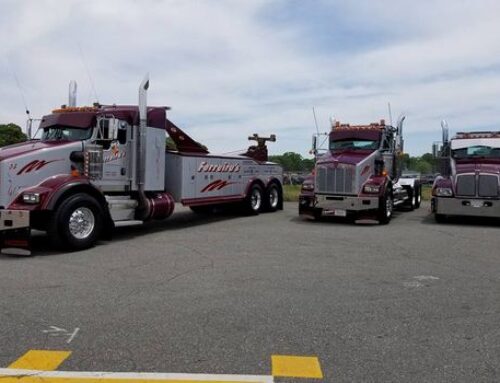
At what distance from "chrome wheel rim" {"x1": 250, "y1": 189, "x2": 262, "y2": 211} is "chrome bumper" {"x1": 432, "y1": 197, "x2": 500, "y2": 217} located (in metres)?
5.48

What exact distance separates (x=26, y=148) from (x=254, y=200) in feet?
27.2

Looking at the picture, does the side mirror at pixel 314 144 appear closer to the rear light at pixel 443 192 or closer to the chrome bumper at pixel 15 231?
the rear light at pixel 443 192

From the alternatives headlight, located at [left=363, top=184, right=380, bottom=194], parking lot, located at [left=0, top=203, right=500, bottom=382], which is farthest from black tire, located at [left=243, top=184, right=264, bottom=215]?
parking lot, located at [left=0, top=203, right=500, bottom=382]

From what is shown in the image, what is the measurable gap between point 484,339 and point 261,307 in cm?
223

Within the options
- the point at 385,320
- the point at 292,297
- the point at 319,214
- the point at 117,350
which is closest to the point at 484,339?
the point at 385,320

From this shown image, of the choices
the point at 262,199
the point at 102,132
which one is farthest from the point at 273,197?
the point at 102,132

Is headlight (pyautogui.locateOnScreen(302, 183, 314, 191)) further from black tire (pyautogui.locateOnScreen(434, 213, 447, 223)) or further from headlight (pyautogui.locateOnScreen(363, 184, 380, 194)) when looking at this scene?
black tire (pyautogui.locateOnScreen(434, 213, 447, 223))

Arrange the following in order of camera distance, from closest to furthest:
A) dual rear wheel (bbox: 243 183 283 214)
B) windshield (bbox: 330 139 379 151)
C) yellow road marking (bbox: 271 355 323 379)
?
1. yellow road marking (bbox: 271 355 323 379)
2. windshield (bbox: 330 139 379 151)
3. dual rear wheel (bbox: 243 183 283 214)

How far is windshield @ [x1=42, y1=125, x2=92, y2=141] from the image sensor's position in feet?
35.9

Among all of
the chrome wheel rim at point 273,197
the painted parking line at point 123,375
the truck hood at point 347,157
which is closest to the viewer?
the painted parking line at point 123,375

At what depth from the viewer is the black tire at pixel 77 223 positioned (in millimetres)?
9469

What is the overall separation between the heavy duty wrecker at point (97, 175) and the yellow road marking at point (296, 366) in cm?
629

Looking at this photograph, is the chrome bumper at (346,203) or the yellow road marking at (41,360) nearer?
the yellow road marking at (41,360)

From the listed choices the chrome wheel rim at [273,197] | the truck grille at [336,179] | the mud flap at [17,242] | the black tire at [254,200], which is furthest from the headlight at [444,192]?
the mud flap at [17,242]
